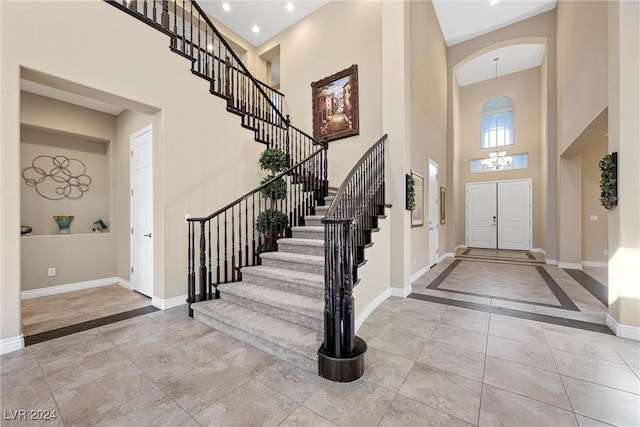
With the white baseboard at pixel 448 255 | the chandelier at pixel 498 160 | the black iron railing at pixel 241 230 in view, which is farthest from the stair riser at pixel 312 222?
the chandelier at pixel 498 160

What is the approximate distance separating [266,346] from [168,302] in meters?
1.97

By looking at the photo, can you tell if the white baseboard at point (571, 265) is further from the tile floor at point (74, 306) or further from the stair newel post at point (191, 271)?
the tile floor at point (74, 306)

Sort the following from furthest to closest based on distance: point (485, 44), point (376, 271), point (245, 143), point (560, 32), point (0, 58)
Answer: point (485, 44) < point (560, 32) < point (245, 143) < point (376, 271) < point (0, 58)

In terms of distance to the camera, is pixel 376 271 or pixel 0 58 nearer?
pixel 0 58

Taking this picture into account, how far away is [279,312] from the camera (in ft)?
9.17

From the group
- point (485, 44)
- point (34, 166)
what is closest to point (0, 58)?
Answer: point (34, 166)

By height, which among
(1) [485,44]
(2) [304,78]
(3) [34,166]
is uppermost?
(1) [485,44]

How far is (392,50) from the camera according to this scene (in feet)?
13.5

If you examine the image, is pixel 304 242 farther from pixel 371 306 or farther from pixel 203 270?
pixel 203 270

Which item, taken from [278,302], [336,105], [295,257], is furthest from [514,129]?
[278,302]

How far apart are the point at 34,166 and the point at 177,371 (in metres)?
4.77

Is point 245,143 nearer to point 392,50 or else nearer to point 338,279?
point 392,50

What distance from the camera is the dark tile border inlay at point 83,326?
2.76 metres

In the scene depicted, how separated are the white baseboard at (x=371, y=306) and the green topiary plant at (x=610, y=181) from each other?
9.19 feet
